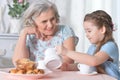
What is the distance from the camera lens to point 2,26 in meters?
2.69

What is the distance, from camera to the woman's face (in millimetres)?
1737

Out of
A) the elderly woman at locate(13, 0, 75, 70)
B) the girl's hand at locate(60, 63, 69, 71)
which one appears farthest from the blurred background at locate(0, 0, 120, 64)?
the girl's hand at locate(60, 63, 69, 71)

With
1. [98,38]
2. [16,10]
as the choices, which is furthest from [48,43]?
[16,10]

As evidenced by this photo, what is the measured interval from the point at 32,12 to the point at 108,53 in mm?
571

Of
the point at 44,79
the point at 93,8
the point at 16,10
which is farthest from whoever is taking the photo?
the point at 93,8

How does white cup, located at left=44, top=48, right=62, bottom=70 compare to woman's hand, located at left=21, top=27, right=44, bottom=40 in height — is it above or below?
below

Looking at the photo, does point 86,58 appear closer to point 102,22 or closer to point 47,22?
point 102,22

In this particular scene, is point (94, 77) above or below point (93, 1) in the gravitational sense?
below

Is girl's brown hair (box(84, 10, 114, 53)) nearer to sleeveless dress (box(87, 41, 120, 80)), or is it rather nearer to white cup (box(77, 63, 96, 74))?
sleeveless dress (box(87, 41, 120, 80))

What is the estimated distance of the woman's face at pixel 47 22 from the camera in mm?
1737

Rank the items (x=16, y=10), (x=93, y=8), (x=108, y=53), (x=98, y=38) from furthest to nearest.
Result: (x=93, y=8) → (x=16, y=10) → (x=98, y=38) → (x=108, y=53)

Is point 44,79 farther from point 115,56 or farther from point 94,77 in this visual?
point 115,56

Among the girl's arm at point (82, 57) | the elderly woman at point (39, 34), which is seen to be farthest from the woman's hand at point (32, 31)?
the girl's arm at point (82, 57)

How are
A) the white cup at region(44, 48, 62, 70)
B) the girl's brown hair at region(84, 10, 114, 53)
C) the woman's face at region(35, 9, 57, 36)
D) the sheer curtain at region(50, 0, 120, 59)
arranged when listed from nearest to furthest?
1. the white cup at region(44, 48, 62, 70)
2. the girl's brown hair at region(84, 10, 114, 53)
3. the woman's face at region(35, 9, 57, 36)
4. the sheer curtain at region(50, 0, 120, 59)
